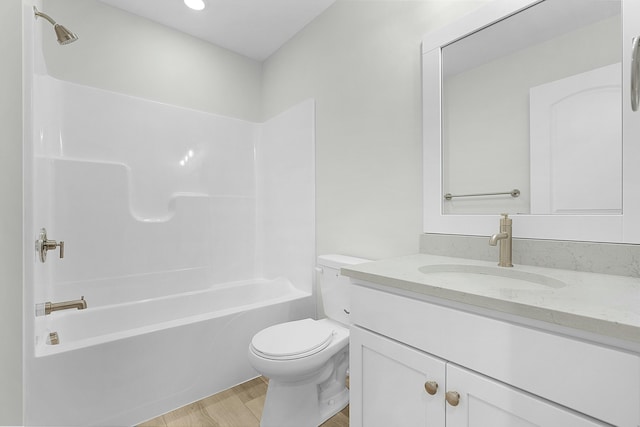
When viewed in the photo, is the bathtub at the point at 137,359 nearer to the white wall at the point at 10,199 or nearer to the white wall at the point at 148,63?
the white wall at the point at 10,199

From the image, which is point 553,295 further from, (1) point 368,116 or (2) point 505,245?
(1) point 368,116

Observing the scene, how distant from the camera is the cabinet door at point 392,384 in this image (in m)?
0.82

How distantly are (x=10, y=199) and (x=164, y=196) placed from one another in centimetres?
122

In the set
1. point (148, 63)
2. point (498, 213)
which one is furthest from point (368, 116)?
point (148, 63)

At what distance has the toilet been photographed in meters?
1.30

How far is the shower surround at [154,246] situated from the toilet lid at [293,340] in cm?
43

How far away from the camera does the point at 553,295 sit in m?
0.71

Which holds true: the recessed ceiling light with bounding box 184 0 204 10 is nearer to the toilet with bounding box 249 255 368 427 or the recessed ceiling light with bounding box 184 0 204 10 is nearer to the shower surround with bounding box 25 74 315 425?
the shower surround with bounding box 25 74 315 425

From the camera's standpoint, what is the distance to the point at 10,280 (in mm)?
1044

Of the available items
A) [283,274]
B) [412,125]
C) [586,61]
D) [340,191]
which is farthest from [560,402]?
[283,274]

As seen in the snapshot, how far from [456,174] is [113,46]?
2420 mm

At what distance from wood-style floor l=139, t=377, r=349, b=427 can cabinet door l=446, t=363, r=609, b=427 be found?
0.96 meters

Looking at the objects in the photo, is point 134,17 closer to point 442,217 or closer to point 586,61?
point 442,217

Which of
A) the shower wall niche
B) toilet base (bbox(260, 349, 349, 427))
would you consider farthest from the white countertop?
the shower wall niche
